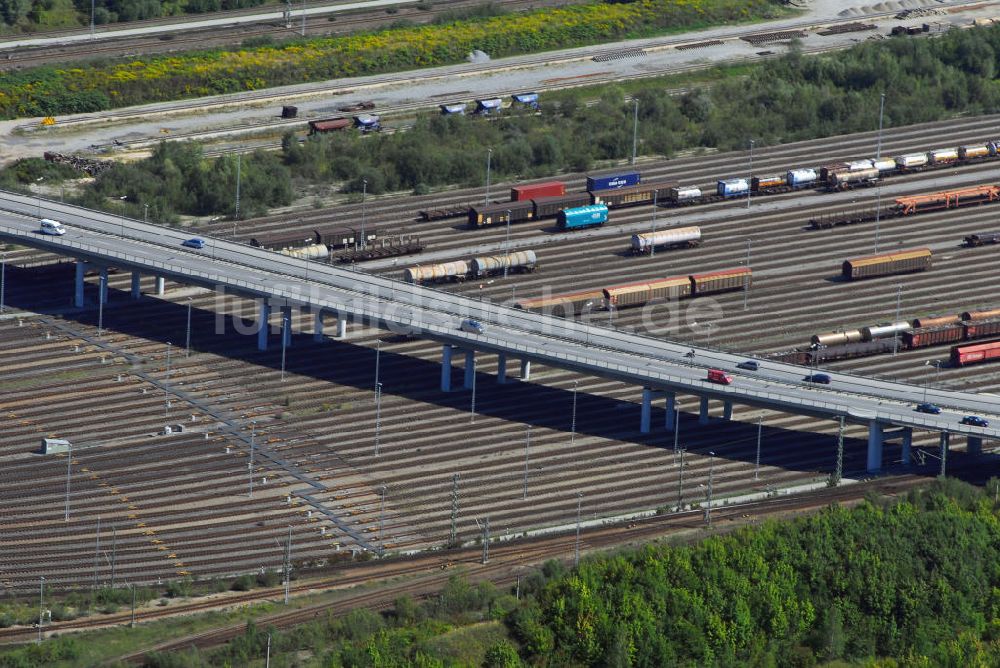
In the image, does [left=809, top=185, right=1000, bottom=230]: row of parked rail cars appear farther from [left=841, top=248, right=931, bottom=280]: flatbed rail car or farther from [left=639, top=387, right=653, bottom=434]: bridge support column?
[left=639, top=387, right=653, bottom=434]: bridge support column

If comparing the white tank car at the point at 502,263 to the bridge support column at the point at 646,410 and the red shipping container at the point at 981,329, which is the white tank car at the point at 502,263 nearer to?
the bridge support column at the point at 646,410

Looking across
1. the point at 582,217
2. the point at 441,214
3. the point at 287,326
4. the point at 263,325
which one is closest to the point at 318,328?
the point at 287,326

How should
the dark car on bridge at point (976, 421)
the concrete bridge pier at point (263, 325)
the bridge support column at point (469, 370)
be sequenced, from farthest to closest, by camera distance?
the concrete bridge pier at point (263, 325)
the bridge support column at point (469, 370)
the dark car on bridge at point (976, 421)

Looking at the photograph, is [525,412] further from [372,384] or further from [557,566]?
[557,566]

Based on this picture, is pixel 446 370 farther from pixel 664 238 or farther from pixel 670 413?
pixel 664 238

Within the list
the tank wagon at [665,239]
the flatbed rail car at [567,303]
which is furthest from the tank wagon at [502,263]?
the tank wagon at [665,239]

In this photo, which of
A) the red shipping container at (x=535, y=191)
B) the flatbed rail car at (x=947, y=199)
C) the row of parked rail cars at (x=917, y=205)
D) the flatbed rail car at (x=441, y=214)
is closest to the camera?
the flatbed rail car at (x=441, y=214)

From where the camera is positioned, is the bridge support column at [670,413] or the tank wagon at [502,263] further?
the tank wagon at [502,263]
